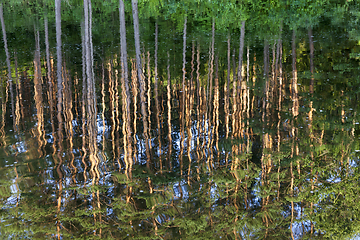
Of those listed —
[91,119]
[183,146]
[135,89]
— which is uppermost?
[135,89]

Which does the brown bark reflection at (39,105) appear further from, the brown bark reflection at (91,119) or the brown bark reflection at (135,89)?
the brown bark reflection at (135,89)

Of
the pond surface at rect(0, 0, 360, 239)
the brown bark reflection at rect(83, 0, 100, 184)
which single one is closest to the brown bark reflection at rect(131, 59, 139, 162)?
the pond surface at rect(0, 0, 360, 239)

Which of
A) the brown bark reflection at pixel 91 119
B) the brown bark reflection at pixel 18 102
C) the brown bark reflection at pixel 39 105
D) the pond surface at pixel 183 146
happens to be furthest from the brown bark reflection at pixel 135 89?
the brown bark reflection at pixel 18 102

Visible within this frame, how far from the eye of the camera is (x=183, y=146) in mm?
9625

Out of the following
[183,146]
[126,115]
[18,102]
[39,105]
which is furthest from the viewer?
[18,102]

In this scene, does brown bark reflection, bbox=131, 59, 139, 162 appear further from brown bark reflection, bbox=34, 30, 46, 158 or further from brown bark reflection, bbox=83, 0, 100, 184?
brown bark reflection, bbox=34, 30, 46, 158

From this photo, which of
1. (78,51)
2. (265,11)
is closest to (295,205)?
(78,51)

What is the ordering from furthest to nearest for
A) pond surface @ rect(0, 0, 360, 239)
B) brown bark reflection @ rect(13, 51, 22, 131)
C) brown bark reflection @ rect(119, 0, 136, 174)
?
1. brown bark reflection @ rect(13, 51, 22, 131)
2. brown bark reflection @ rect(119, 0, 136, 174)
3. pond surface @ rect(0, 0, 360, 239)

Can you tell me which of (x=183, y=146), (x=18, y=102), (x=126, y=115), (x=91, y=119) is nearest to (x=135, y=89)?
(x=126, y=115)

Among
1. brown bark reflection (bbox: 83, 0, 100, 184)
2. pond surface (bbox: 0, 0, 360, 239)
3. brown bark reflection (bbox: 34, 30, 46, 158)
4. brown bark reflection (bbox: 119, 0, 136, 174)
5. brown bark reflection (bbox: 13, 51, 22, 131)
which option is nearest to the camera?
pond surface (bbox: 0, 0, 360, 239)

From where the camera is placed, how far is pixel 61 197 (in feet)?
24.3

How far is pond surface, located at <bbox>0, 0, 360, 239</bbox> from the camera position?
6750mm

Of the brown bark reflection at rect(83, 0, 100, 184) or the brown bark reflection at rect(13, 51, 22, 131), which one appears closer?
the brown bark reflection at rect(83, 0, 100, 184)

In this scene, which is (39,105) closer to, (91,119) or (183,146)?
(91,119)
